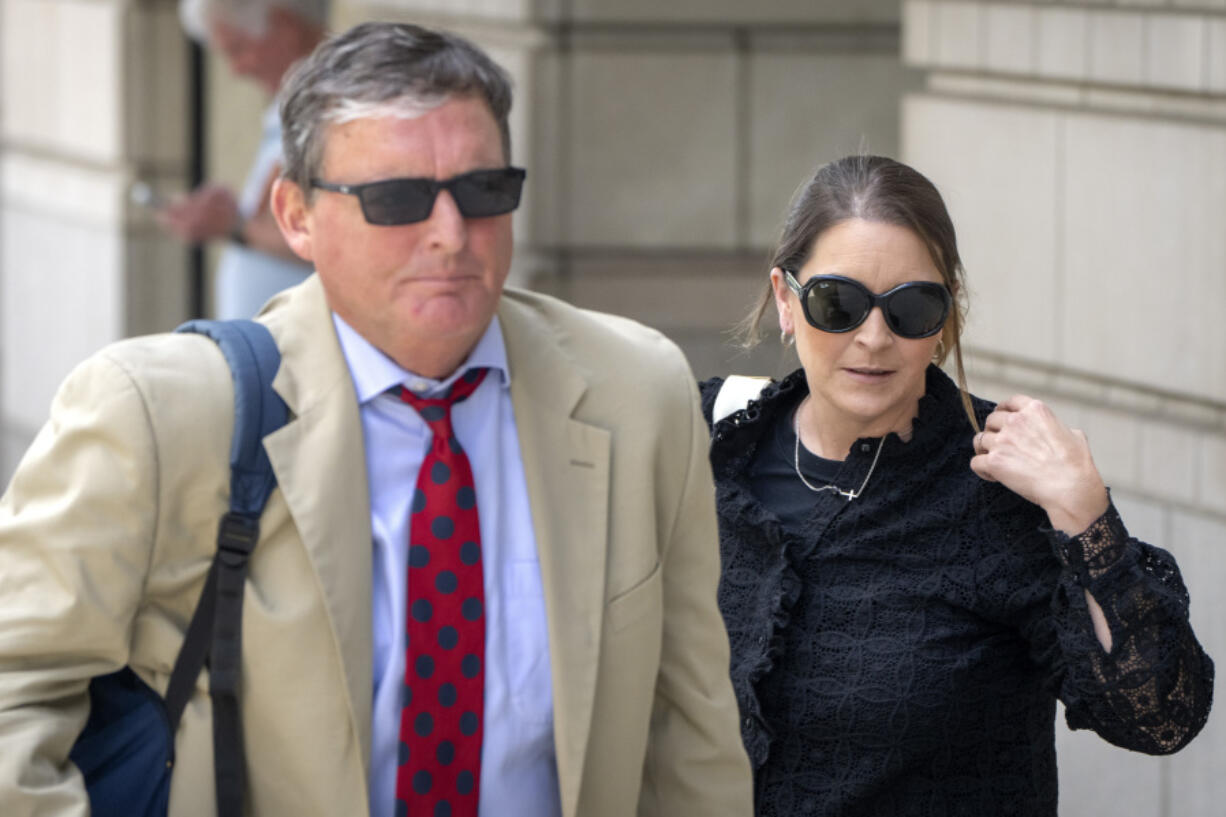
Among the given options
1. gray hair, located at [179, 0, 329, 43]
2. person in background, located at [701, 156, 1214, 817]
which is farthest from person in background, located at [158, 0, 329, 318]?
person in background, located at [701, 156, 1214, 817]

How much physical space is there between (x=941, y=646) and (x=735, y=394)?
0.74 metres

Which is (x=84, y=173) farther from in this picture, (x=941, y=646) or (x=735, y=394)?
(x=941, y=646)

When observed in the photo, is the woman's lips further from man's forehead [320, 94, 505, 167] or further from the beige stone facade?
man's forehead [320, 94, 505, 167]

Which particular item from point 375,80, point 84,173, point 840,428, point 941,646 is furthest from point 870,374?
point 84,173

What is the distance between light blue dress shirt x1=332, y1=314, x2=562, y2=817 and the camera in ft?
8.38

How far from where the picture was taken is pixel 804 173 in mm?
8547

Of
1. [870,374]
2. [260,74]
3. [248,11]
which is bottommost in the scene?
[870,374]

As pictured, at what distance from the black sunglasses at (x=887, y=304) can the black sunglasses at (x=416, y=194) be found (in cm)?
86

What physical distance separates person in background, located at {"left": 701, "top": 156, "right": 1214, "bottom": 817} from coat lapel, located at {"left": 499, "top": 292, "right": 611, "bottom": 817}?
68cm

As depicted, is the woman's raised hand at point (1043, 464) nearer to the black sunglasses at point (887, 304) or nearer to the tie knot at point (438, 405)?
the black sunglasses at point (887, 304)

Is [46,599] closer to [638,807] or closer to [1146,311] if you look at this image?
[638,807]

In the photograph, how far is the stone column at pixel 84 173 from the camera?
960 cm

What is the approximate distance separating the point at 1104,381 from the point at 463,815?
317cm

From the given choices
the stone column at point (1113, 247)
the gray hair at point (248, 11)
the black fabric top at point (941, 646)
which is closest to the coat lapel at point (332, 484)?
the black fabric top at point (941, 646)
